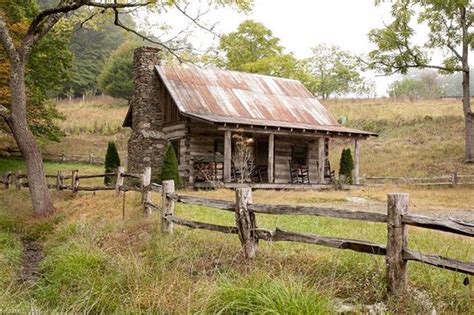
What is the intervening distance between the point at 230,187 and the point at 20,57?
34.6 feet

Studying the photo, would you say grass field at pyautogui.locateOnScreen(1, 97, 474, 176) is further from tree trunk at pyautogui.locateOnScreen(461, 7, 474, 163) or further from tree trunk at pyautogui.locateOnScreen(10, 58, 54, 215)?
tree trunk at pyautogui.locateOnScreen(10, 58, 54, 215)

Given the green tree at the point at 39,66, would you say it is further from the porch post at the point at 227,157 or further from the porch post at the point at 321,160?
the porch post at the point at 321,160

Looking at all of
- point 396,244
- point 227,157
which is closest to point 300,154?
point 227,157

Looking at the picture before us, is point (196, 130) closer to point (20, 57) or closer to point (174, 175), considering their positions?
point (174, 175)

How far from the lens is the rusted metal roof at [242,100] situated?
22781 mm

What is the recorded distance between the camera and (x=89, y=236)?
30.0 feet

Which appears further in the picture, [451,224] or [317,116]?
[317,116]

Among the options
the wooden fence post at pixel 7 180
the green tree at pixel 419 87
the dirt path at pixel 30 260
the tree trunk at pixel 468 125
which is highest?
the green tree at pixel 419 87

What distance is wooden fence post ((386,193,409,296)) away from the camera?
5.20 meters

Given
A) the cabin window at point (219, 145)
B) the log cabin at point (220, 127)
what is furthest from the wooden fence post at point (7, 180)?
the cabin window at point (219, 145)

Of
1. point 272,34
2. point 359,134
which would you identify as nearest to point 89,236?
point 359,134

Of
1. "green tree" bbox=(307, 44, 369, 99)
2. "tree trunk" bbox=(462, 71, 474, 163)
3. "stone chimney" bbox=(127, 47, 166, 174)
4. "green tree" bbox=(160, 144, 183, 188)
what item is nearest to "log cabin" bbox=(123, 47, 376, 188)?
"stone chimney" bbox=(127, 47, 166, 174)

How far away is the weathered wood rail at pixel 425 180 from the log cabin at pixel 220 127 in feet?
11.3

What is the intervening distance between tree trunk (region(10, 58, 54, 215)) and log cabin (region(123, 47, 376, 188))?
8.34 metres
